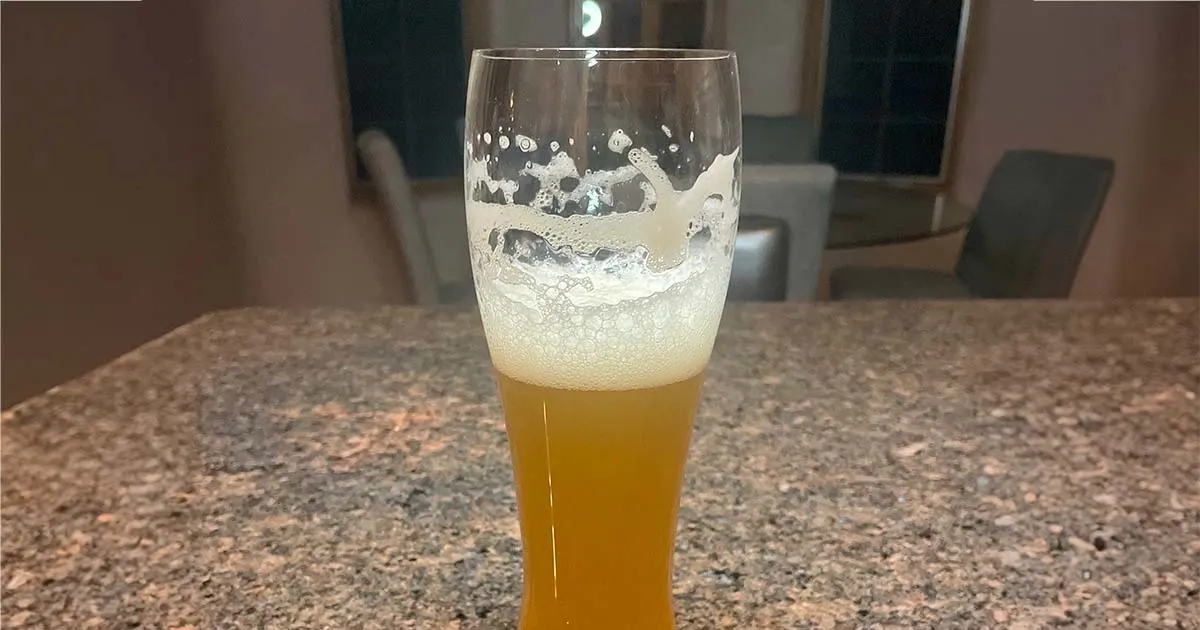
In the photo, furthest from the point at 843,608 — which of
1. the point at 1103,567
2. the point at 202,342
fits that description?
the point at 202,342

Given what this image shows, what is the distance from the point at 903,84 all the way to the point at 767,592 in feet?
3.27

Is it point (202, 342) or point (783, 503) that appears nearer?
point (783, 503)

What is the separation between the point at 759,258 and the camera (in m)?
1.40

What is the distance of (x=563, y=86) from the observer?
1.24 feet

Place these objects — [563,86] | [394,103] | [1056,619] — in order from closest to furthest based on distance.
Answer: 1. [563,86]
2. [1056,619]
3. [394,103]

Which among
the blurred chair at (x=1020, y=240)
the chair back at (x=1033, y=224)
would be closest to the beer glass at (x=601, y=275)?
the blurred chair at (x=1020, y=240)

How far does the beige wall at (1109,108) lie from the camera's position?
1381 millimetres

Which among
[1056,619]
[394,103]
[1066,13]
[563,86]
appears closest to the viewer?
[563,86]

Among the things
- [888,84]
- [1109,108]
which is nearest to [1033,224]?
[1109,108]

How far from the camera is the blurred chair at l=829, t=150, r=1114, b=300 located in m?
1.49

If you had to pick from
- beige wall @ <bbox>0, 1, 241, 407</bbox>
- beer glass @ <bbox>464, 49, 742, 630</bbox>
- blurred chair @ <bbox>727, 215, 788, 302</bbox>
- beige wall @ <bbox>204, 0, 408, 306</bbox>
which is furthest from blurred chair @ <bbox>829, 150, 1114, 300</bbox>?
beer glass @ <bbox>464, 49, 742, 630</bbox>

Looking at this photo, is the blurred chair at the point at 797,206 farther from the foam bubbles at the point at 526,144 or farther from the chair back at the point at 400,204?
the foam bubbles at the point at 526,144

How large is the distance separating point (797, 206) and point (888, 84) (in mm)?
212

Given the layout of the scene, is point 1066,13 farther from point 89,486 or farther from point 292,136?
point 89,486
